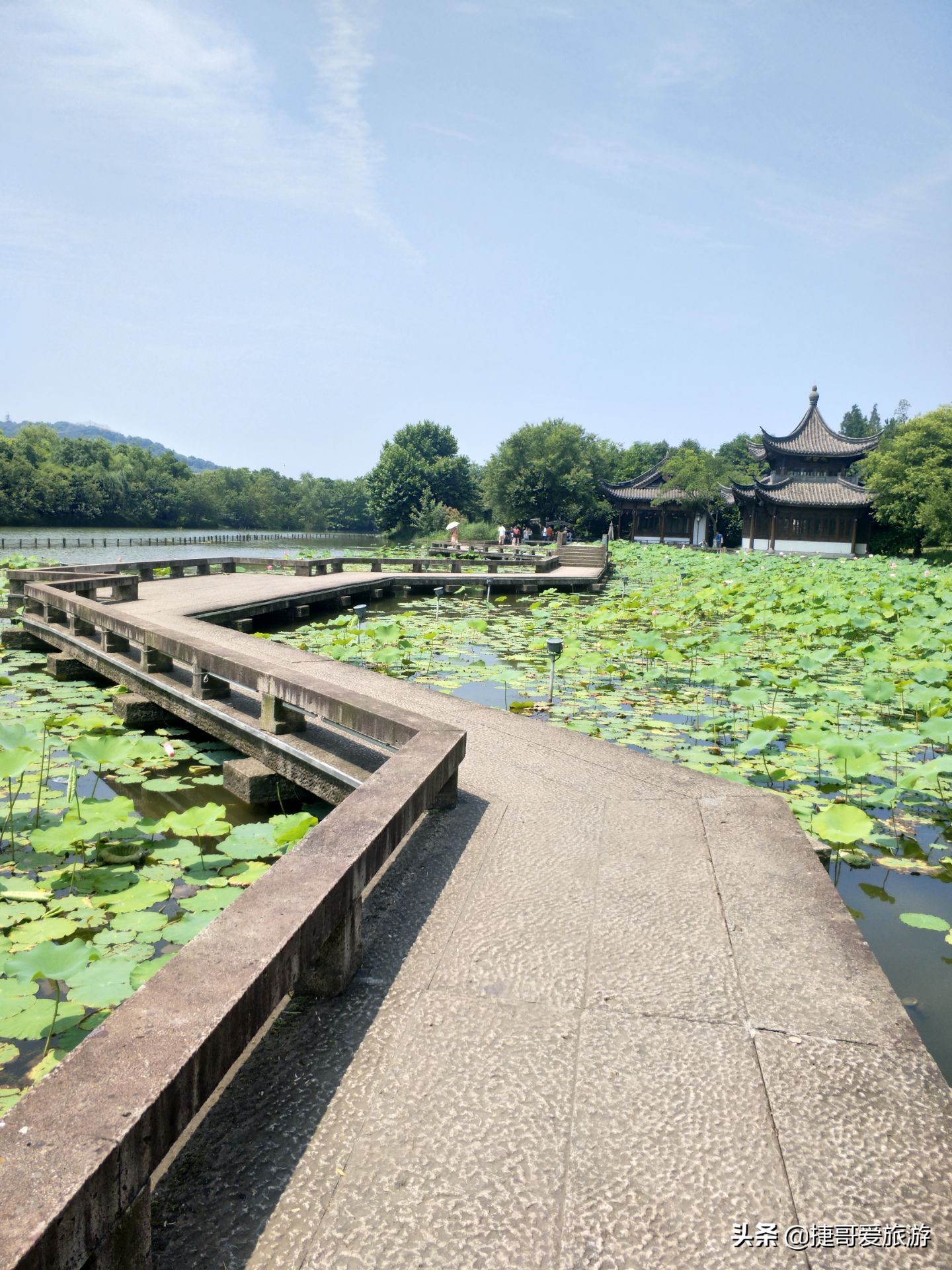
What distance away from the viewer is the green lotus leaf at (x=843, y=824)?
2764 millimetres

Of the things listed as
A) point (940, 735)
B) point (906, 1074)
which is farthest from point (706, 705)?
point (906, 1074)

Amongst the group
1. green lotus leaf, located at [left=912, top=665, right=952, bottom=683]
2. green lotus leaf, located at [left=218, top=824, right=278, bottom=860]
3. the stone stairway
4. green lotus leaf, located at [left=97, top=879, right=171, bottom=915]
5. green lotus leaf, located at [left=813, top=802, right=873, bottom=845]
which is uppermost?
the stone stairway

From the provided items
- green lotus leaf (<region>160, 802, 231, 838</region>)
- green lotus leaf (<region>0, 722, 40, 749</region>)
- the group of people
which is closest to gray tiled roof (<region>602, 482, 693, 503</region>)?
the group of people

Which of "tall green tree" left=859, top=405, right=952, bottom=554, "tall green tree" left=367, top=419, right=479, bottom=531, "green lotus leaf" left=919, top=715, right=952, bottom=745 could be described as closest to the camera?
"green lotus leaf" left=919, top=715, right=952, bottom=745

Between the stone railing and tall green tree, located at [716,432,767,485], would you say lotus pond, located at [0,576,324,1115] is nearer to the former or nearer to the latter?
the stone railing

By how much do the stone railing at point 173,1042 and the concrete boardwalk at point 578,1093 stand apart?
182 mm

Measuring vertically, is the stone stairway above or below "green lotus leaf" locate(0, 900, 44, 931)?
above

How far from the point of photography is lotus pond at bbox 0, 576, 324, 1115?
2.09 metres

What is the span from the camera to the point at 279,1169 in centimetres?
128

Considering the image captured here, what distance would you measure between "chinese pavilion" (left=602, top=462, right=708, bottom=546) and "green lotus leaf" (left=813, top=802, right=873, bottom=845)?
35473 mm

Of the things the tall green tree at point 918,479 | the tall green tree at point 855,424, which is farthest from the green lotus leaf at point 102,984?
the tall green tree at point 855,424

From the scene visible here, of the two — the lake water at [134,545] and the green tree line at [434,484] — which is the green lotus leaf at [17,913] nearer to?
the lake water at [134,545]

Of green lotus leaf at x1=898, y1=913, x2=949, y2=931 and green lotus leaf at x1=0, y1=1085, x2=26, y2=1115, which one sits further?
green lotus leaf at x1=898, y1=913, x2=949, y2=931

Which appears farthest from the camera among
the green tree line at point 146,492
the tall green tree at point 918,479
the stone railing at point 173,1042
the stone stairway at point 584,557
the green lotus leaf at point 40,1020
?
the green tree line at point 146,492
